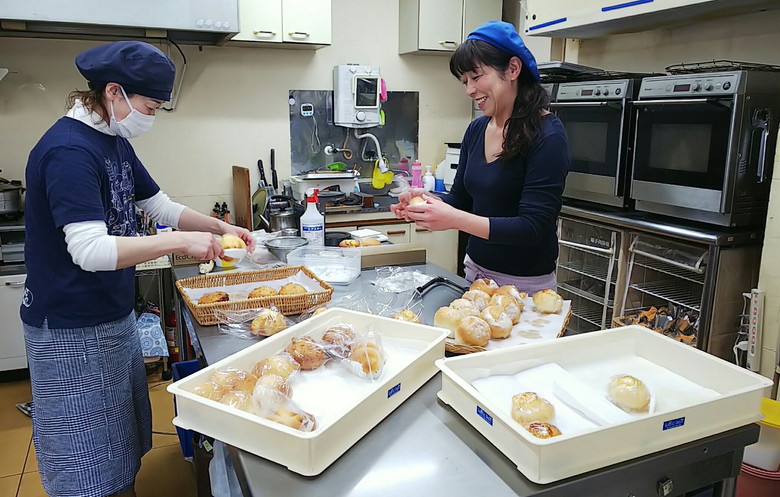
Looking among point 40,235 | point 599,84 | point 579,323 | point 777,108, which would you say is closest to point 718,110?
point 777,108

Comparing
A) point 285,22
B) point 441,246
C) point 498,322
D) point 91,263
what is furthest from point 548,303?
point 285,22

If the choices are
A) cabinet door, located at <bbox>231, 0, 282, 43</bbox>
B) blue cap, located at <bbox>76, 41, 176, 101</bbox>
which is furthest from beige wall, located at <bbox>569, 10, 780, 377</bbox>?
blue cap, located at <bbox>76, 41, 176, 101</bbox>

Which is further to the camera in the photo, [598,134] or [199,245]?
[598,134]

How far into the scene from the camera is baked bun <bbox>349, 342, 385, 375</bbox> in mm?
1103

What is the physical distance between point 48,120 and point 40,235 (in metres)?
2.21

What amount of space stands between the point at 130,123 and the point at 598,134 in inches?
84.2

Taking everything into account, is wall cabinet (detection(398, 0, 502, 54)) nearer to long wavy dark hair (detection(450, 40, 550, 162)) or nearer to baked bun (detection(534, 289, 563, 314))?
long wavy dark hair (detection(450, 40, 550, 162))

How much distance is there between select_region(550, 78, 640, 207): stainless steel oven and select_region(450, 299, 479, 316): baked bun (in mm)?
1605

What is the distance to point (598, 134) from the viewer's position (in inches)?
110

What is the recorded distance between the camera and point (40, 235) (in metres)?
1.45

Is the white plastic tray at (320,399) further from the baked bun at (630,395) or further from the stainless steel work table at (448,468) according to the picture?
the baked bun at (630,395)

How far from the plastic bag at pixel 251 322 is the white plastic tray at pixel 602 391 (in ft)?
1.60

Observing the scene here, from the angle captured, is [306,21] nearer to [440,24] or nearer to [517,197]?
[440,24]

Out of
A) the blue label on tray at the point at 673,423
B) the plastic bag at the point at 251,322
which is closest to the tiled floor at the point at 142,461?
the plastic bag at the point at 251,322
